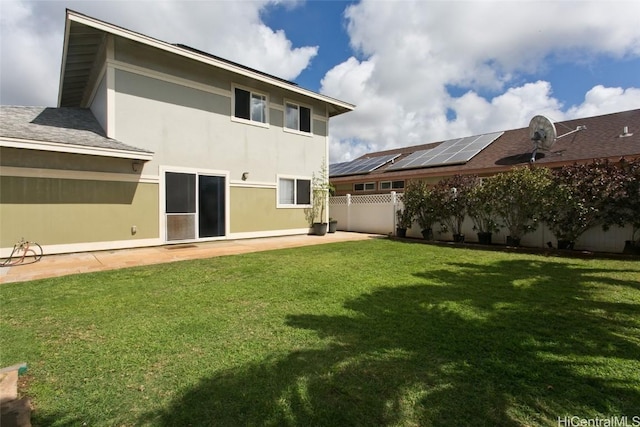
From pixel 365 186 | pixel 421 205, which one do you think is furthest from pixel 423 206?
pixel 365 186

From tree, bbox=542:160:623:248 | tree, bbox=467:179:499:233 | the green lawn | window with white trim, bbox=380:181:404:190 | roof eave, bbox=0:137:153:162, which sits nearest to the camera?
the green lawn

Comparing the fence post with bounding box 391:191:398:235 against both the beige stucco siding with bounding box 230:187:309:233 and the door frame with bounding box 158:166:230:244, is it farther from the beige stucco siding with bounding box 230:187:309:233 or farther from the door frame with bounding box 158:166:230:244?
the door frame with bounding box 158:166:230:244

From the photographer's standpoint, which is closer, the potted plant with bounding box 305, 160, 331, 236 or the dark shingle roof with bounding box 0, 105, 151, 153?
the dark shingle roof with bounding box 0, 105, 151, 153

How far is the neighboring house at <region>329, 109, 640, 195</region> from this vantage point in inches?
490

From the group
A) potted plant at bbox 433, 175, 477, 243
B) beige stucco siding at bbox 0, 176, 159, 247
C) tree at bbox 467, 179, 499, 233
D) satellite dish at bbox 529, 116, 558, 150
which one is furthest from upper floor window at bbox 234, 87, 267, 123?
satellite dish at bbox 529, 116, 558, 150

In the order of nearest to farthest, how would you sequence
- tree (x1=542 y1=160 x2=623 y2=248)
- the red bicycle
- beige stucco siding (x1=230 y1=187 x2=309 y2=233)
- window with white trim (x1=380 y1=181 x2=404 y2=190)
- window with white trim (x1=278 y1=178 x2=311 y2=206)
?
the red bicycle → tree (x1=542 y1=160 x2=623 y2=248) → beige stucco siding (x1=230 y1=187 x2=309 y2=233) → window with white trim (x1=278 y1=178 x2=311 y2=206) → window with white trim (x1=380 y1=181 x2=404 y2=190)

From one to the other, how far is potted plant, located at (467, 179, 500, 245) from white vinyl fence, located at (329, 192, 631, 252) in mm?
405

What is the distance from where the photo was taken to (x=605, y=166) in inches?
338

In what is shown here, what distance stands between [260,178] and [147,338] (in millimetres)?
9447

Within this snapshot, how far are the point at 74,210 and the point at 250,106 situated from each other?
6.65m

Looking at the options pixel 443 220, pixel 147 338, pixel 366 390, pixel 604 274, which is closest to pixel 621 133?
pixel 443 220

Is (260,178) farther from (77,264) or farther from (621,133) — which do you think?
(621,133)

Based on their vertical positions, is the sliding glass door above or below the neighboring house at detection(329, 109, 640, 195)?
below

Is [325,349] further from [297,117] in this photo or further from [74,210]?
[297,117]
